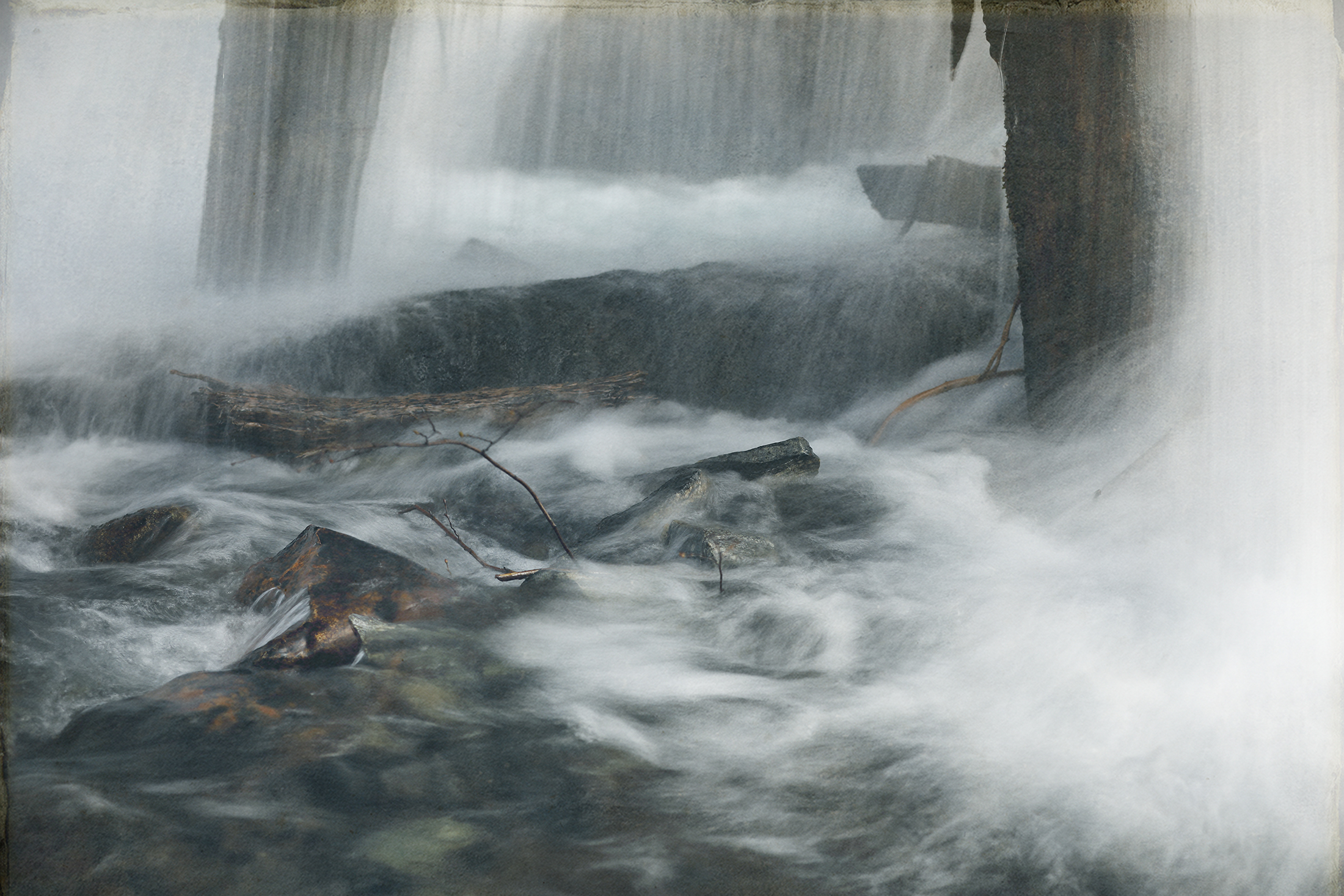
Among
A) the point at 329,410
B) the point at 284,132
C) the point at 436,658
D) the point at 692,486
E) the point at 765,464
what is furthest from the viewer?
the point at 284,132

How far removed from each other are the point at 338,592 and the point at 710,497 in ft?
4.22

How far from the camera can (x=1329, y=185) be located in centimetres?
261

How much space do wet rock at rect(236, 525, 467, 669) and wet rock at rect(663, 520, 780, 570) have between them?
0.65 meters

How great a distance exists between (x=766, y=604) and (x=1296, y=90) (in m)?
2.12

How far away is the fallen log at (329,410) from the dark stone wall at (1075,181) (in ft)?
5.64

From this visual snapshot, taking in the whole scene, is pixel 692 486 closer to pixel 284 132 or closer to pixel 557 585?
pixel 557 585

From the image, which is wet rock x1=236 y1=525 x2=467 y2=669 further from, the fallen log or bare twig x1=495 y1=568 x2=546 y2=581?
the fallen log

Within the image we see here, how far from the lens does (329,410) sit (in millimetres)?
3625

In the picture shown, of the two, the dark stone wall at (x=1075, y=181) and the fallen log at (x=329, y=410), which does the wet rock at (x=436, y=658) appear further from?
the dark stone wall at (x=1075, y=181)

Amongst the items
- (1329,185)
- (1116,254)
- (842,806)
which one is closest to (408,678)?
(842,806)

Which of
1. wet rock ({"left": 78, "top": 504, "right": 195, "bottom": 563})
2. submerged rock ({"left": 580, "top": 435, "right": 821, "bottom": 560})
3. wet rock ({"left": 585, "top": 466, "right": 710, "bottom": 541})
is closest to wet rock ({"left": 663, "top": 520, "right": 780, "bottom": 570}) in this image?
submerged rock ({"left": 580, "top": 435, "right": 821, "bottom": 560})

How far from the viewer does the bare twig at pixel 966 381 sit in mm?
3691

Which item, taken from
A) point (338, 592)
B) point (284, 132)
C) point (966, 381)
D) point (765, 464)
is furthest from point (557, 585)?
point (284, 132)

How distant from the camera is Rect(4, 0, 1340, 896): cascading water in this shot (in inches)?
64.4
